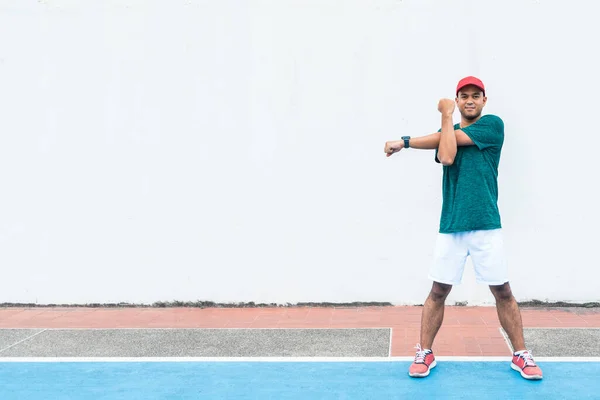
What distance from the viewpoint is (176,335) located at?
5121mm

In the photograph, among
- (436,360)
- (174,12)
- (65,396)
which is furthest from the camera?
(174,12)

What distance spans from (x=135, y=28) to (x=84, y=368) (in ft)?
11.0

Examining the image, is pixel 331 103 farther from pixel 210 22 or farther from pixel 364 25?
pixel 210 22

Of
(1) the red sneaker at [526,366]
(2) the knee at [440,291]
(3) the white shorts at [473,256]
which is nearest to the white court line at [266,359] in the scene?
(1) the red sneaker at [526,366]

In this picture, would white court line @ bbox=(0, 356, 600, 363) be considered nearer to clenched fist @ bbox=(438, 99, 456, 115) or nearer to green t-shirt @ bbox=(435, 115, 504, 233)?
green t-shirt @ bbox=(435, 115, 504, 233)

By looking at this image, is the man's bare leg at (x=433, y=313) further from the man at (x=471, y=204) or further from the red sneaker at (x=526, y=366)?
the red sneaker at (x=526, y=366)

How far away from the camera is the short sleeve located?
3.72 metres

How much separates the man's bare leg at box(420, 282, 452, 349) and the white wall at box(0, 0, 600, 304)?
1.86 meters

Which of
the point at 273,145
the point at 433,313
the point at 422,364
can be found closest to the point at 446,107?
the point at 433,313

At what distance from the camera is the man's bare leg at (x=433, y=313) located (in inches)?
156

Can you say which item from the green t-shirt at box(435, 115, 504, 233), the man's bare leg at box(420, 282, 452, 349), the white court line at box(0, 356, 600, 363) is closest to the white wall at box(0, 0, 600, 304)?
the white court line at box(0, 356, 600, 363)

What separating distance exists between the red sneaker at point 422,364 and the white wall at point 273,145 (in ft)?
6.14

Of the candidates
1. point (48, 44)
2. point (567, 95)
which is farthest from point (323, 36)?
point (48, 44)

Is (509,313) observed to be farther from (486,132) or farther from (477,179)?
(486,132)
